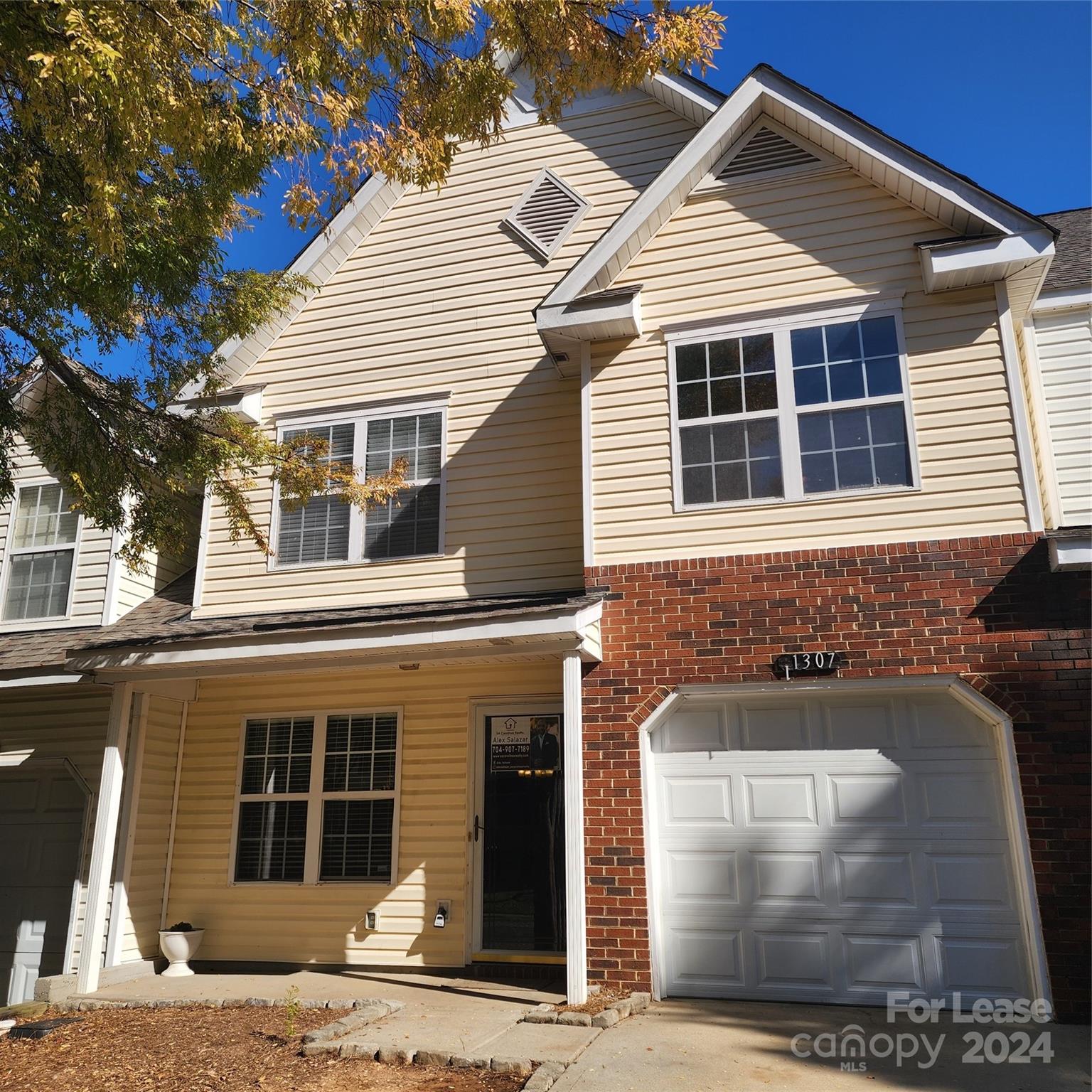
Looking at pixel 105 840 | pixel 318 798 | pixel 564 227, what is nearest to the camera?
pixel 105 840

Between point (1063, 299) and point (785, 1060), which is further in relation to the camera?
Answer: point (1063, 299)

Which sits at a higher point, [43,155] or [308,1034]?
[43,155]

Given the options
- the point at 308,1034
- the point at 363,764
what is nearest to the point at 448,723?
the point at 363,764

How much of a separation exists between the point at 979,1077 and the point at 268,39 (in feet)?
26.5

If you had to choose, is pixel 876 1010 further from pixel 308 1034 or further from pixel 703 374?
pixel 703 374

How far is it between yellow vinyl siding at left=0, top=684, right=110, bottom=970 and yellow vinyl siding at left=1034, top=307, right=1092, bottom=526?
10932 millimetres

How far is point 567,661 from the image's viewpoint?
8.12 metres

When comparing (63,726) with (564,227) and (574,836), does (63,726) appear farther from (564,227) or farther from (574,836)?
(564,227)

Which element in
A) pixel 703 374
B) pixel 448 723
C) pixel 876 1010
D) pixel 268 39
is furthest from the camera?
pixel 448 723

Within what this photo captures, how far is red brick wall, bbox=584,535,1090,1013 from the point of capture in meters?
7.03

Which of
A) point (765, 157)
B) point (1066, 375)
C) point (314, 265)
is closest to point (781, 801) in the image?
point (1066, 375)

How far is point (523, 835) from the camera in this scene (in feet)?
31.7

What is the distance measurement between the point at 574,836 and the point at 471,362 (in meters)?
5.68

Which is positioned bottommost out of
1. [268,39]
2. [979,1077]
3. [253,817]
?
[979,1077]
